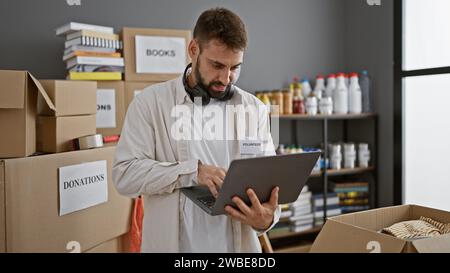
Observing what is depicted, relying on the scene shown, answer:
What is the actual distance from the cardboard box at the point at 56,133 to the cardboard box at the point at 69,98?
2cm

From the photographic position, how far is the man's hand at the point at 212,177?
115cm

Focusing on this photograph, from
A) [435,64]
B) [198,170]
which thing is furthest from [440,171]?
[198,170]

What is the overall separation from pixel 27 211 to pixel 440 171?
2343mm

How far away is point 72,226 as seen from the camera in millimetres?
1680

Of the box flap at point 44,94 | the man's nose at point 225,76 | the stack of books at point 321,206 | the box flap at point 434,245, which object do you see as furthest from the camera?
the stack of books at point 321,206

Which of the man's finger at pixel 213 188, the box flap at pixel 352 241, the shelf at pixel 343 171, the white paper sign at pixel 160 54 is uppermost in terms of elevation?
the white paper sign at pixel 160 54

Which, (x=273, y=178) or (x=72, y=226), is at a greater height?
(x=273, y=178)

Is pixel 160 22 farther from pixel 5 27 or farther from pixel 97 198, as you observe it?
pixel 97 198

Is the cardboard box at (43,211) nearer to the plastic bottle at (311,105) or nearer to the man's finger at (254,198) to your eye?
the man's finger at (254,198)

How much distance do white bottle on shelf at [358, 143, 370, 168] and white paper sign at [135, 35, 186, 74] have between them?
59.2 inches

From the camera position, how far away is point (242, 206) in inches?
44.3

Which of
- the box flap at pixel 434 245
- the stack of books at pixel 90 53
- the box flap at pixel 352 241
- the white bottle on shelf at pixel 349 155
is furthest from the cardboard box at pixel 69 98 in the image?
the white bottle on shelf at pixel 349 155

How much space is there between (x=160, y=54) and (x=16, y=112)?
100cm

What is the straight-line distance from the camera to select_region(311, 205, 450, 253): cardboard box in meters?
0.96
